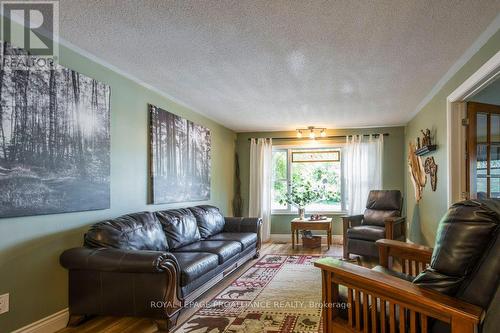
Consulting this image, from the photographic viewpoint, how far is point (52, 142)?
243 centimetres

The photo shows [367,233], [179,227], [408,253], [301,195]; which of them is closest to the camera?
[408,253]

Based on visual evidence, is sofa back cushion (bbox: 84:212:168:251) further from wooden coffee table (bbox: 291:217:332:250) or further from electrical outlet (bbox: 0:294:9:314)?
wooden coffee table (bbox: 291:217:332:250)

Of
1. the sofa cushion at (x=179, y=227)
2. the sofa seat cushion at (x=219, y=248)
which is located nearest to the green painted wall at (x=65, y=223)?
the sofa cushion at (x=179, y=227)

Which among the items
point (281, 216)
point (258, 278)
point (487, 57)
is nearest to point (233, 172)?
point (281, 216)

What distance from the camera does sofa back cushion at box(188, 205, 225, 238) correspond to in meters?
4.19

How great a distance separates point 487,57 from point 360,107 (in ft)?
7.46

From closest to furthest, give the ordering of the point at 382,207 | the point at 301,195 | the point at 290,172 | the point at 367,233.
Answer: the point at 367,233
the point at 382,207
the point at 301,195
the point at 290,172

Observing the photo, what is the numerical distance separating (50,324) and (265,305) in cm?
170

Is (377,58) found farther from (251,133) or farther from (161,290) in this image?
(251,133)

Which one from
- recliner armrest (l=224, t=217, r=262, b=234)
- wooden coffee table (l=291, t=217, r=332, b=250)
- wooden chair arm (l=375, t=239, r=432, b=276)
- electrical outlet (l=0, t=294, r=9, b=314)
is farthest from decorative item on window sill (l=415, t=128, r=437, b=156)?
electrical outlet (l=0, t=294, r=9, b=314)

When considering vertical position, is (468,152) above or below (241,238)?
above

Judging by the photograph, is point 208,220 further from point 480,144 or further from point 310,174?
point 480,144

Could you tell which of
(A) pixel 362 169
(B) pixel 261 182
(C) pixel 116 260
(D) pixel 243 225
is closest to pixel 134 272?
(C) pixel 116 260

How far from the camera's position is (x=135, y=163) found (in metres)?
3.47
